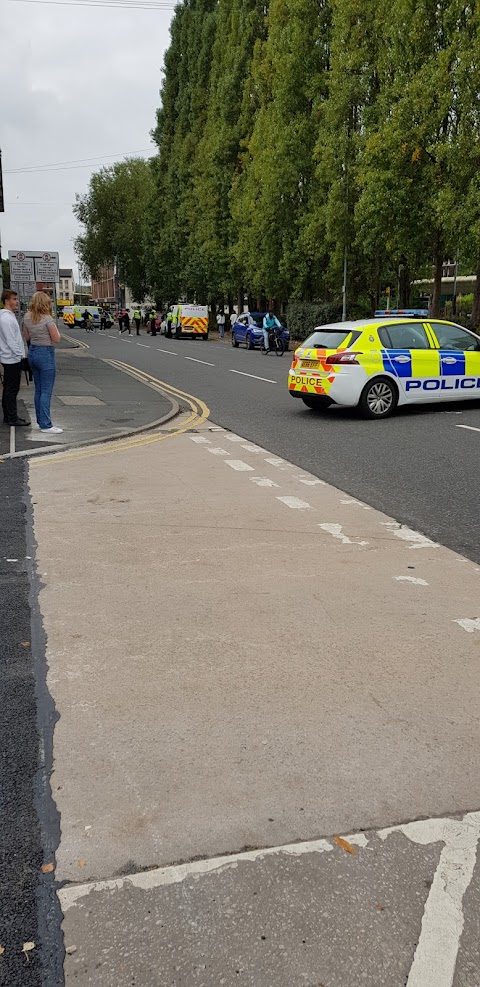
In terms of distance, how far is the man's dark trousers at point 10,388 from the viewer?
1101 cm

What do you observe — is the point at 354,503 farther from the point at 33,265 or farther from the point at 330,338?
the point at 33,265

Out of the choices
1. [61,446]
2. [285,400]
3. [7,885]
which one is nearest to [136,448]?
[61,446]

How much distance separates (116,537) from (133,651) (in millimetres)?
2183

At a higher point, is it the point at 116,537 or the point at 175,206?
the point at 175,206

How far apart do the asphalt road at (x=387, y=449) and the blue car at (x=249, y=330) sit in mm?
19945

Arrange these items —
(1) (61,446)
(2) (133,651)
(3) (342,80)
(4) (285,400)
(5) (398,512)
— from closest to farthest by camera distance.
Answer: (2) (133,651) < (5) (398,512) < (1) (61,446) < (4) (285,400) < (3) (342,80)

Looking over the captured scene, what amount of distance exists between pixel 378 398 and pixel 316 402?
1.41 meters

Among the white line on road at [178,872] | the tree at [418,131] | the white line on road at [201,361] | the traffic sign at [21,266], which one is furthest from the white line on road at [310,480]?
the traffic sign at [21,266]

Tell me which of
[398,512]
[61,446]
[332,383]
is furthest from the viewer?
[332,383]

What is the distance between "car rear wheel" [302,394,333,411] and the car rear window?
0.78m

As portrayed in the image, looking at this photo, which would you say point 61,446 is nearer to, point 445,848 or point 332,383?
point 332,383

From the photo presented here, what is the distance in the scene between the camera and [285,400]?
1574 centimetres

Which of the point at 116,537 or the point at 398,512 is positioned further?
the point at 398,512

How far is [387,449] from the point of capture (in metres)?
10.2
